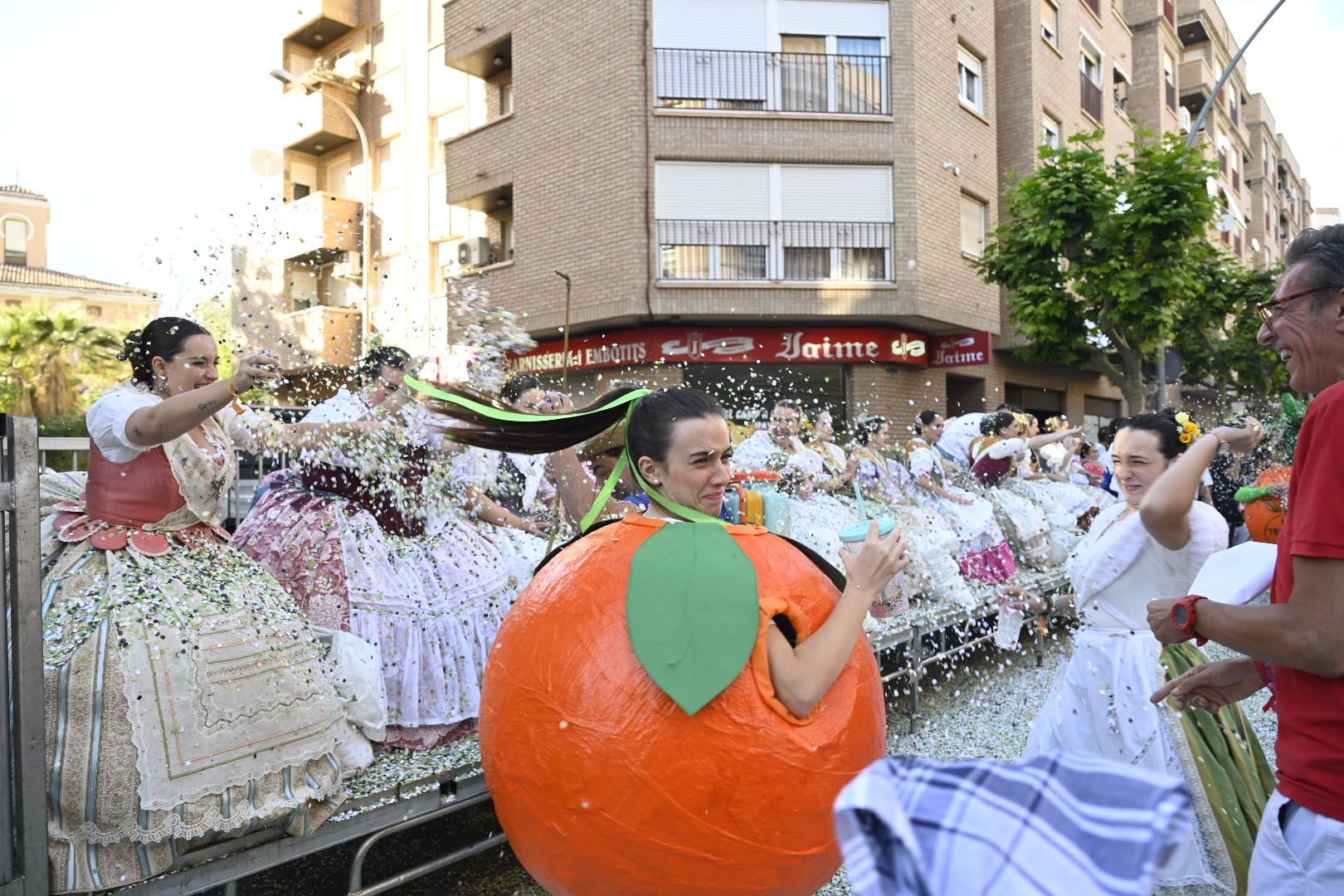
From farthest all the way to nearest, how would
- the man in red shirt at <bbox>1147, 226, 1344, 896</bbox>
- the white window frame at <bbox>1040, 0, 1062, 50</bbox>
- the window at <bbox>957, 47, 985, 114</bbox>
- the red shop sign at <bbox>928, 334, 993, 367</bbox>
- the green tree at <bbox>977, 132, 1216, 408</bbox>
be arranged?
the white window frame at <bbox>1040, 0, 1062, 50</bbox>, the window at <bbox>957, 47, 985, 114</bbox>, the red shop sign at <bbox>928, 334, 993, 367</bbox>, the green tree at <bbox>977, 132, 1216, 408</bbox>, the man in red shirt at <bbox>1147, 226, 1344, 896</bbox>

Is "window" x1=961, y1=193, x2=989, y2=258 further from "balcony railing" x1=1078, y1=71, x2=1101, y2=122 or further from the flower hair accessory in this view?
the flower hair accessory

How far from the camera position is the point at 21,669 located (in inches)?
94.9

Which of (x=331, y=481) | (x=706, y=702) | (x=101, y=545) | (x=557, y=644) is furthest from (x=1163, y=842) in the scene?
(x=331, y=481)

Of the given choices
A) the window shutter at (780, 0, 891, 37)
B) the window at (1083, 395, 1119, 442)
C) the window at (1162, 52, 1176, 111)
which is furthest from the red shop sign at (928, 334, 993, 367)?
the window at (1162, 52, 1176, 111)

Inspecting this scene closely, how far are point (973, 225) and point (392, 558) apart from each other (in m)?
17.2

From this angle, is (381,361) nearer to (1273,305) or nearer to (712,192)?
(1273,305)

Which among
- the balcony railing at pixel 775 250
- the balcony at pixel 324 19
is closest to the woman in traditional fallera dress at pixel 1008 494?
the balcony railing at pixel 775 250

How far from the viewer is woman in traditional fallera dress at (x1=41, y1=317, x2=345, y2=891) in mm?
2650

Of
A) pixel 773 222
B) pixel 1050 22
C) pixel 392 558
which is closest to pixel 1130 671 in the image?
pixel 392 558

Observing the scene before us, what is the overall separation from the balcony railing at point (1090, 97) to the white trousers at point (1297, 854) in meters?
24.5

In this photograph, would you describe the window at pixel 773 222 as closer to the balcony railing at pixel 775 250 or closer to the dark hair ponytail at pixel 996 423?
the balcony railing at pixel 775 250

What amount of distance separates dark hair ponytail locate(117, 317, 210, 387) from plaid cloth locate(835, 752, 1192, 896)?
2955mm

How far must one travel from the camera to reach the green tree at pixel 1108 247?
530 inches

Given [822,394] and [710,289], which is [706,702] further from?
[822,394]
